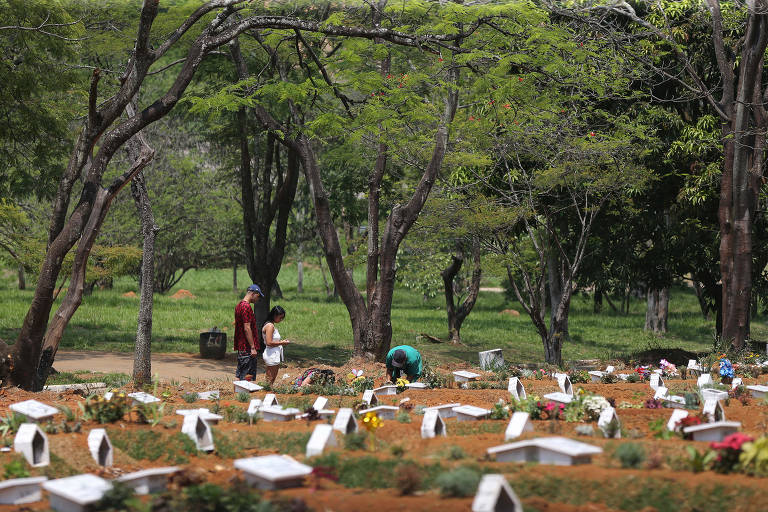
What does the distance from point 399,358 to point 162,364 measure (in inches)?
332

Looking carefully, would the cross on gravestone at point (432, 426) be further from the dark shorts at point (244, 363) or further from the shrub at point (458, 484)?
the dark shorts at point (244, 363)

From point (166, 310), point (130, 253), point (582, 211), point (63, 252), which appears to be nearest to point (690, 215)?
point (582, 211)

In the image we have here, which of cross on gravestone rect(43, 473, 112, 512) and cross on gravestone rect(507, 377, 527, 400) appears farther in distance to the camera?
cross on gravestone rect(507, 377, 527, 400)

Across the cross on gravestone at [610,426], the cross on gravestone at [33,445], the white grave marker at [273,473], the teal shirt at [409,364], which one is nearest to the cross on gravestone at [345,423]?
the white grave marker at [273,473]

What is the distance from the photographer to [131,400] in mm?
8773

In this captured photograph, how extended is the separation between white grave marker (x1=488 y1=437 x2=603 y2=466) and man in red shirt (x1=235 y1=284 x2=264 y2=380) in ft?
21.8

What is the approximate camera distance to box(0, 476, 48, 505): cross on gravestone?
537 cm

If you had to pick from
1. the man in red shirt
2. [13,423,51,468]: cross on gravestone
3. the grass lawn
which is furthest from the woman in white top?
the grass lawn

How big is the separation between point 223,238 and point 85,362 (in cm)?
2077

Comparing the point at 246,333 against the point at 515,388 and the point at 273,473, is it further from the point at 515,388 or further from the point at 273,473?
the point at 273,473

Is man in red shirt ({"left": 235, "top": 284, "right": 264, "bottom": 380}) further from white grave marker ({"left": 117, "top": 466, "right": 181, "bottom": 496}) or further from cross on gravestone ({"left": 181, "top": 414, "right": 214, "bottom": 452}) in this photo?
white grave marker ({"left": 117, "top": 466, "right": 181, "bottom": 496})

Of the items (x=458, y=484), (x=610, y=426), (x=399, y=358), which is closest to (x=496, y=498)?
(x=458, y=484)

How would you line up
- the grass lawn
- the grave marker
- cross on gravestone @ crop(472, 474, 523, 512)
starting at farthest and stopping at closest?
1. the grass lawn
2. the grave marker
3. cross on gravestone @ crop(472, 474, 523, 512)

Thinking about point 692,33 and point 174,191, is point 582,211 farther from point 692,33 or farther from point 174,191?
point 174,191
